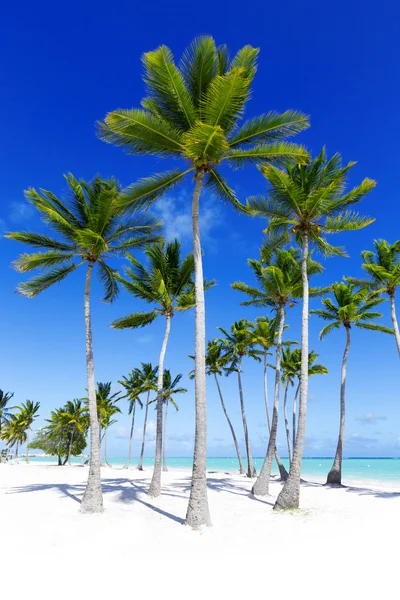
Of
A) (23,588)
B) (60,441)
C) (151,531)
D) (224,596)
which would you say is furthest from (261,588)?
(60,441)

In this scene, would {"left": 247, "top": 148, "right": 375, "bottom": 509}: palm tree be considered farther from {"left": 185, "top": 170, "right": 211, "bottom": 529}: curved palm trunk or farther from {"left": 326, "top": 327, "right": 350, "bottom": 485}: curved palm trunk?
{"left": 326, "top": 327, "right": 350, "bottom": 485}: curved palm trunk

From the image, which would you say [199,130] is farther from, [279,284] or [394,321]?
[394,321]

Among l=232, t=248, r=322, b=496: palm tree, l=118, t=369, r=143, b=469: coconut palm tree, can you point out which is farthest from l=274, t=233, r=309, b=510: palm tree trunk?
l=118, t=369, r=143, b=469: coconut palm tree

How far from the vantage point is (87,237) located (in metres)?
11.8

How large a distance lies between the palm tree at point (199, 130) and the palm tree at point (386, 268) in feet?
36.4

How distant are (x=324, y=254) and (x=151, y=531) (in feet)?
39.2

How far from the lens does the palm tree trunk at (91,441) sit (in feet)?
34.4

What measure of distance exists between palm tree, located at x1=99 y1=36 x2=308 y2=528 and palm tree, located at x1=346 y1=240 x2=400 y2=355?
36.4ft

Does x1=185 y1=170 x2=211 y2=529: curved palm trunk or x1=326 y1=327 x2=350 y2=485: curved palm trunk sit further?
x1=326 y1=327 x2=350 y2=485: curved palm trunk

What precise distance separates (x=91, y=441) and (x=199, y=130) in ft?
31.6

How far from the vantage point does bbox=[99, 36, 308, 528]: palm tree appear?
921 cm

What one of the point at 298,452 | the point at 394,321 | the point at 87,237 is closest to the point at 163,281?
the point at 87,237

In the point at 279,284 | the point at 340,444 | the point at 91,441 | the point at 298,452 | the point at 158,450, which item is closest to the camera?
the point at 91,441

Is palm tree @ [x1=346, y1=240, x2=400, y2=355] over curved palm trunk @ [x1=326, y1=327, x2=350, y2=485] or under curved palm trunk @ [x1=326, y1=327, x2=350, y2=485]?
over
